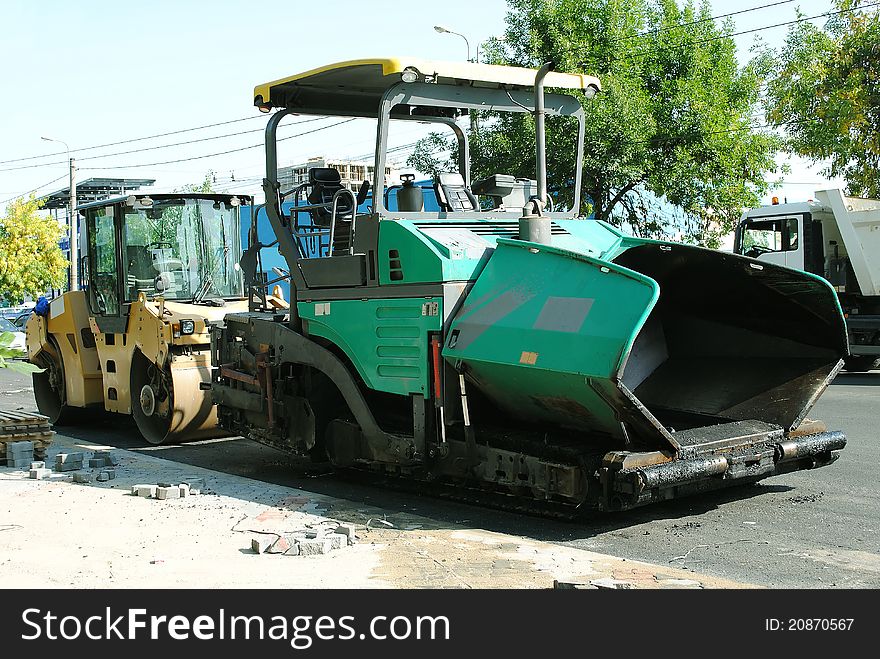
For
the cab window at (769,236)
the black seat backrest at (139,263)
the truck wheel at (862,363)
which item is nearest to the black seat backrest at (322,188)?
the black seat backrest at (139,263)

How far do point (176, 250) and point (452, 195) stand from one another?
3903 mm

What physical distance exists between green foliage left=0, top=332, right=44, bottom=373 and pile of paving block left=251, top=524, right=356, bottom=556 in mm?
1851

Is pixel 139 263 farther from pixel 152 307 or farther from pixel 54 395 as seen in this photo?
pixel 54 395

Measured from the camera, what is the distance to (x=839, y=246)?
54.8ft

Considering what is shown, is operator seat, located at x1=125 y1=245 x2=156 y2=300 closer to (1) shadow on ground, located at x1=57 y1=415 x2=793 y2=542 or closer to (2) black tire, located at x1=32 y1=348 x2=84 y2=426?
(1) shadow on ground, located at x1=57 y1=415 x2=793 y2=542

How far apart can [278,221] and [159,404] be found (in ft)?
9.63

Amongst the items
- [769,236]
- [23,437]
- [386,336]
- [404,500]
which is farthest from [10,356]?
[769,236]

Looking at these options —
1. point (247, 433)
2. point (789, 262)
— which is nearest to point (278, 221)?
point (247, 433)

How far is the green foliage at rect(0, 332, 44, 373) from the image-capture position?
4.29m

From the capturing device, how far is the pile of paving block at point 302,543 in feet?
18.7

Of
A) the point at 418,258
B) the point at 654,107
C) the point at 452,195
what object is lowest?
the point at 418,258

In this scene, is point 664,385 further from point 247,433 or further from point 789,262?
point 789,262
